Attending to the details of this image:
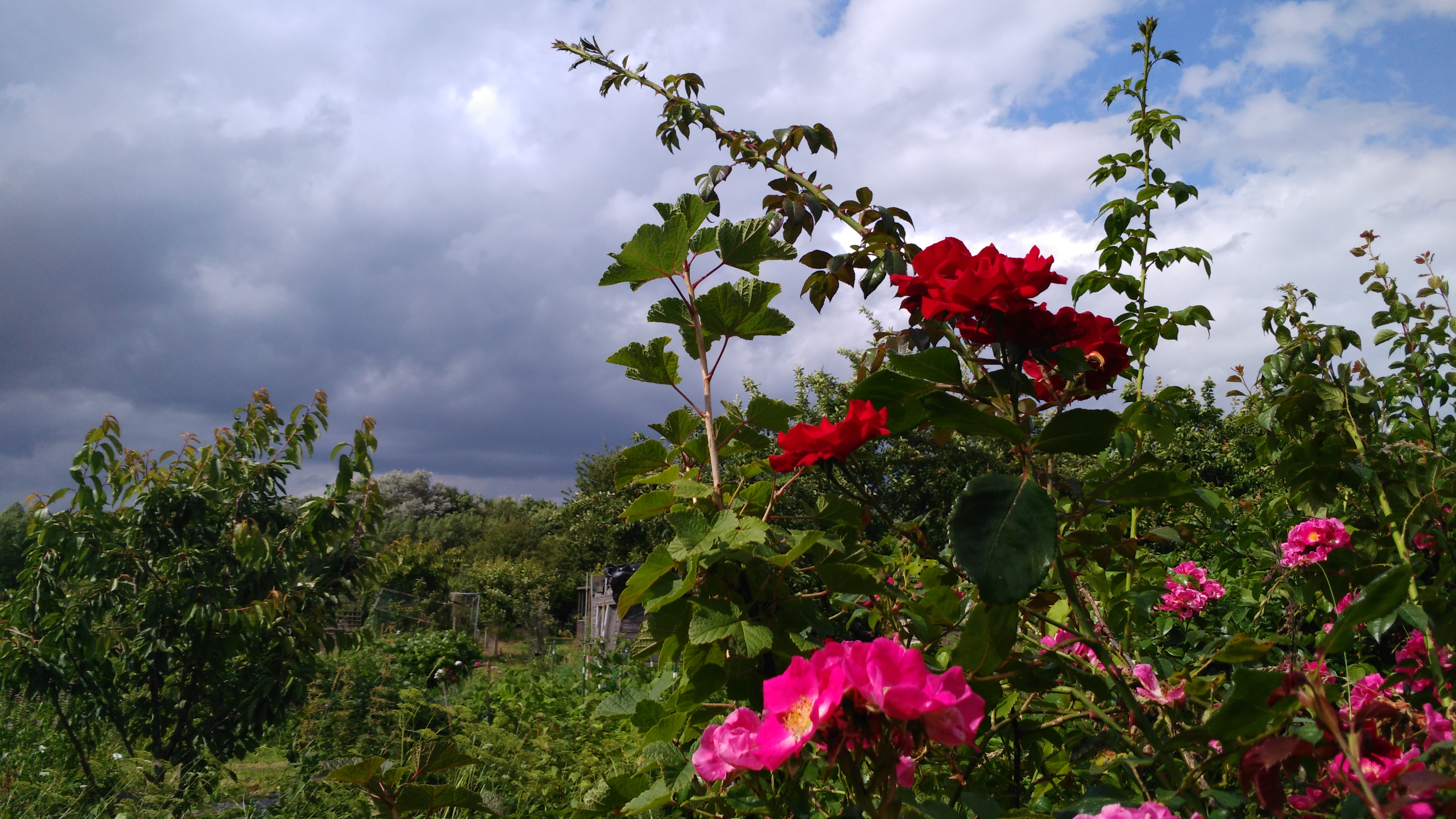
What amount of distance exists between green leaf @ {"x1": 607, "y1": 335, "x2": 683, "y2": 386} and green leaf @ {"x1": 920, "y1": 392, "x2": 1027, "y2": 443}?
1.38ft

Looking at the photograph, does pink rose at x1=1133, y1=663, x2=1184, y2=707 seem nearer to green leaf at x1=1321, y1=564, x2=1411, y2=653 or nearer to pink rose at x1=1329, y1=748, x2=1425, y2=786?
pink rose at x1=1329, y1=748, x2=1425, y2=786

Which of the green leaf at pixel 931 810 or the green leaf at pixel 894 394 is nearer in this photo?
the green leaf at pixel 931 810

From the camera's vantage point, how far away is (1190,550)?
3945 mm

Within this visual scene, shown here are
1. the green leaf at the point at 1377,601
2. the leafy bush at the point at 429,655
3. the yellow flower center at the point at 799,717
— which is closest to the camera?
the green leaf at the point at 1377,601

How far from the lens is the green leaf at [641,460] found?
107cm

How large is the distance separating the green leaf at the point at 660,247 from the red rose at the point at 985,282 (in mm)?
379

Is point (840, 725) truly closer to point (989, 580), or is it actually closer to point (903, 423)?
point (989, 580)

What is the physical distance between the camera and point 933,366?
2.50ft

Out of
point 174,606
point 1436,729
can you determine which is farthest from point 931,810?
point 174,606

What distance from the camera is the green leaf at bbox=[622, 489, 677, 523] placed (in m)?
0.94

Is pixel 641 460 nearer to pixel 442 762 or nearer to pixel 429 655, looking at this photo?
pixel 442 762

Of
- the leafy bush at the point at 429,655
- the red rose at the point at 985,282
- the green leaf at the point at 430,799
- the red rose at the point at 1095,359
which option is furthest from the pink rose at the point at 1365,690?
the leafy bush at the point at 429,655

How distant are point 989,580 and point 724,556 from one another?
291mm

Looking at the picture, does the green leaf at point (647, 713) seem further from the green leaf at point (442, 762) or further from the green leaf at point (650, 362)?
the green leaf at point (650, 362)
